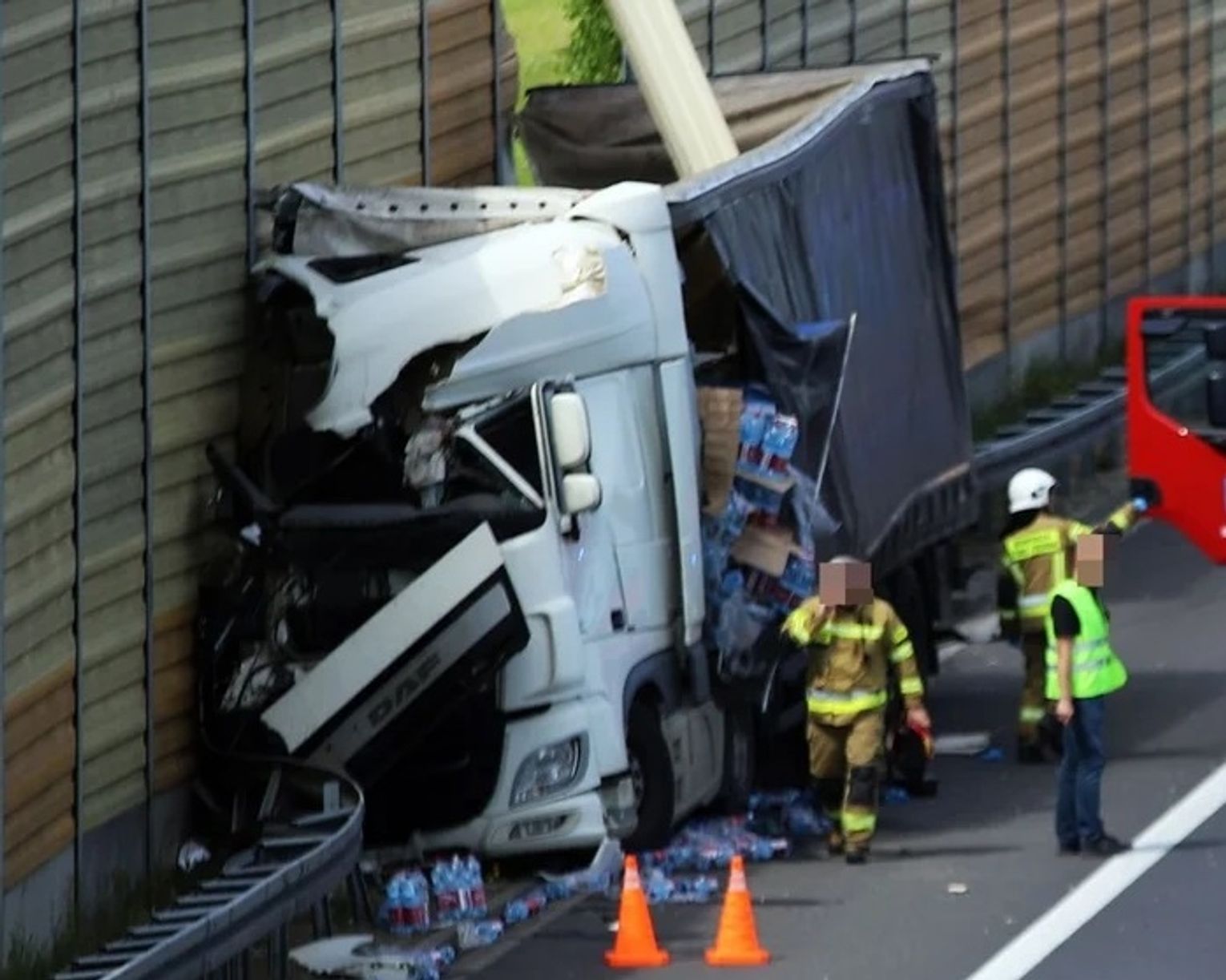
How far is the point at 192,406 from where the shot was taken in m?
19.3

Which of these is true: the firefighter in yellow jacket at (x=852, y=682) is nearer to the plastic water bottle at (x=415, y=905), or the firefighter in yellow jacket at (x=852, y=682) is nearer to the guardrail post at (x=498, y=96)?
the plastic water bottle at (x=415, y=905)

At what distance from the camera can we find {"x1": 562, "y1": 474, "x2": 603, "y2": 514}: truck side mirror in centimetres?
1814

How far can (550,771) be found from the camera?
60.1 feet

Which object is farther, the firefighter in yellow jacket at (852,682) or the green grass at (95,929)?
the firefighter in yellow jacket at (852,682)

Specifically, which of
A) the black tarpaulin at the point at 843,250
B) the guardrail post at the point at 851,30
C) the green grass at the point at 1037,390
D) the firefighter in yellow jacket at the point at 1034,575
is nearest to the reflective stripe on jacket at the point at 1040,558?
the firefighter in yellow jacket at the point at 1034,575

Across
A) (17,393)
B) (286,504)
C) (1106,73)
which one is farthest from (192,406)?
(1106,73)

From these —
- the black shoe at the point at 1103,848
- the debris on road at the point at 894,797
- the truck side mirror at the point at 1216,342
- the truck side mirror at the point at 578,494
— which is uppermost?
the truck side mirror at the point at 578,494

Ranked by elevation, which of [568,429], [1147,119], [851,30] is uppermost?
[568,429]

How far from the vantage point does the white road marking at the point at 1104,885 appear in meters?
17.0

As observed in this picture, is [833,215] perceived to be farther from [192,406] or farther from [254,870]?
[254,870]

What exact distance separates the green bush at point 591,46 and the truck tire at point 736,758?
8950mm

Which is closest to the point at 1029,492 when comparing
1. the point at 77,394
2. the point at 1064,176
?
the point at 77,394

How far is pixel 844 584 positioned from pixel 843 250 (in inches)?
122

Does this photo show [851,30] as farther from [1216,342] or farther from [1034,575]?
[1216,342]
